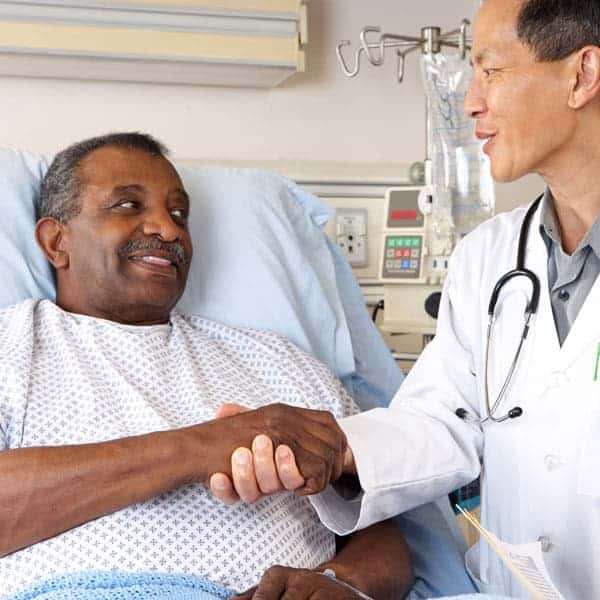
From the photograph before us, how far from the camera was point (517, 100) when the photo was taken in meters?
1.55

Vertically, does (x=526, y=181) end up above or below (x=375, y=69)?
below

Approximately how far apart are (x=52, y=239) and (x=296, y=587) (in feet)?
3.18

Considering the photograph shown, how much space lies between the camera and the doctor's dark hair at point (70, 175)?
1928mm

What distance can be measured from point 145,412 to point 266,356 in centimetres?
33

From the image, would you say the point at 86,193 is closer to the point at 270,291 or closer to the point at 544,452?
the point at 270,291

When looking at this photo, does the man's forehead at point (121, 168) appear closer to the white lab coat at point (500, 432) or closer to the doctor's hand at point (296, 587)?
the white lab coat at point (500, 432)

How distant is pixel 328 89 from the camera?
9.32 ft

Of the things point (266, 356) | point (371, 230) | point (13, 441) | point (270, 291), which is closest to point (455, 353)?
point (266, 356)

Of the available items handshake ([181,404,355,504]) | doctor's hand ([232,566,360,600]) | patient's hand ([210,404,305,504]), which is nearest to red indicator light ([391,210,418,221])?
handshake ([181,404,355,504])

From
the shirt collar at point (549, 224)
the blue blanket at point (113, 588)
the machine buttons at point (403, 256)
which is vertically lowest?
the blue blanket at point (113, 588)

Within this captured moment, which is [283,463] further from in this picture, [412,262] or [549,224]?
[412,262]

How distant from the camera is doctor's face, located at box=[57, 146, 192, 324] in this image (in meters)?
1.86

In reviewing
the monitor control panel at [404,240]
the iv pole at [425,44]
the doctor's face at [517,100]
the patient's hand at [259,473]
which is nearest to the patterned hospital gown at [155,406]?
the patient's hand at [259,473]

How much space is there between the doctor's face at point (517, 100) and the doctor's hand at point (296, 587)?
0.73 meters
